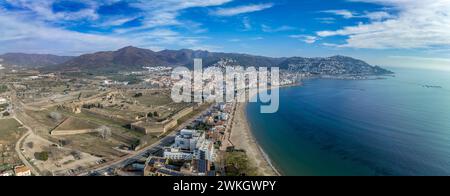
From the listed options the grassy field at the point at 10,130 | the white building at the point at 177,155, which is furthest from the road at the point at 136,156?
the grassy field at the point at 10,130

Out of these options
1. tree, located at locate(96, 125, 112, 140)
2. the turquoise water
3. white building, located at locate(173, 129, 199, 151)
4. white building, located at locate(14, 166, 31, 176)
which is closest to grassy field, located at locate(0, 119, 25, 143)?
tree, located at locate(96, 125, 112, 140)

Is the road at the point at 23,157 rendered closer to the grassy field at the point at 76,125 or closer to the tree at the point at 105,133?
the grassy field at the point at 76,125

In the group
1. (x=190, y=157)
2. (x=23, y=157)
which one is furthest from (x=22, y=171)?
(x=190, y=157)

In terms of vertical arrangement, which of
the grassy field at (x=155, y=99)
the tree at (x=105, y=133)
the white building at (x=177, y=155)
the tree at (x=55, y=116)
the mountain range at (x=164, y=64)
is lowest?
the white building at (x=177, y=155)

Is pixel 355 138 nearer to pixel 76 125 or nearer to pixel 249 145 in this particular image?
pixel 249 145

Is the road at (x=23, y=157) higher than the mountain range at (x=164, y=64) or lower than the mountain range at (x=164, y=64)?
lower

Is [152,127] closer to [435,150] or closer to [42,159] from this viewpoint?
[42,159]

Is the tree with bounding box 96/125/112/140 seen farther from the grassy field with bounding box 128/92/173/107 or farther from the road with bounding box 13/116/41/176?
the grassy field with bounding box 128/92/173/107
